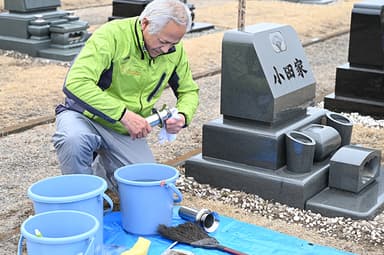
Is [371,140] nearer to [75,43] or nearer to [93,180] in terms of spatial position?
[93,180]

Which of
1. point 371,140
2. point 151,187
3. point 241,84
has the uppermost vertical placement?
point 241,84

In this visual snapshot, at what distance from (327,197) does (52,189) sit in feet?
5.30

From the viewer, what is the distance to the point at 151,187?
3.08 meters

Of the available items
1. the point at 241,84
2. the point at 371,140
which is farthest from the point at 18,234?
the point at 371,140

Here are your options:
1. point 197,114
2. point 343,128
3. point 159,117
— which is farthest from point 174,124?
point 197,114

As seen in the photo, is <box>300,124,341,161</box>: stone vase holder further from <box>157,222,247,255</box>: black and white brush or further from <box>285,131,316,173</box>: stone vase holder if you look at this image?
<box>157,222,247,255</box>: black and white brush

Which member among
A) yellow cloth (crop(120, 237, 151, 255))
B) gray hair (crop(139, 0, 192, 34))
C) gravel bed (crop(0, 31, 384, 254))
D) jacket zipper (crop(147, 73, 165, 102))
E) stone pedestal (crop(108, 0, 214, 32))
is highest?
gray hair (crop(139, 0, 192, 34))

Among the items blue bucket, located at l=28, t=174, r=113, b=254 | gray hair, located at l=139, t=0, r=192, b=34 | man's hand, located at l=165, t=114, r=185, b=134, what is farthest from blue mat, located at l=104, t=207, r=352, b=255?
gray hair, located at l=139, t=0, r=192, b=34

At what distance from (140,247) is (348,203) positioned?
4.31 feet

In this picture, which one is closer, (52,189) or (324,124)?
(52,189)

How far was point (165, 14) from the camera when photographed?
3129mm

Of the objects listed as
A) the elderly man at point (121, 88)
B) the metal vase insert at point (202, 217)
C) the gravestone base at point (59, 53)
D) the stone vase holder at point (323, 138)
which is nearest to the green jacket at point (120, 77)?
the elderly man at point (121, 88)

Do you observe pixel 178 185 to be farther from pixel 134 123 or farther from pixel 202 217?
pixel 134 123

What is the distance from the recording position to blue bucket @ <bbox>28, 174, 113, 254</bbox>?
9.10 feet
